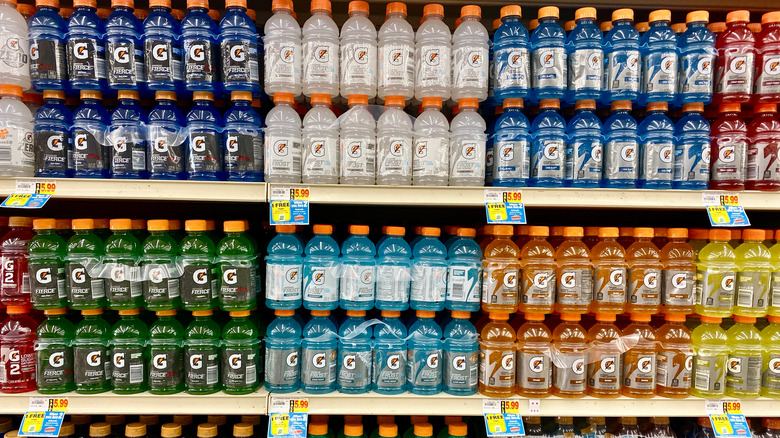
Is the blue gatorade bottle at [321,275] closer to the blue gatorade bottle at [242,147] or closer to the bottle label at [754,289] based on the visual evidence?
the blue gatorade bottle at [242,147]

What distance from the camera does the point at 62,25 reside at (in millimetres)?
1723

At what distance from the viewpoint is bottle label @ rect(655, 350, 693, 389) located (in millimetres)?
1738

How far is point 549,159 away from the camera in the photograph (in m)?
1.73

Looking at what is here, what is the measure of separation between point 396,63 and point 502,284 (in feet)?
3.30

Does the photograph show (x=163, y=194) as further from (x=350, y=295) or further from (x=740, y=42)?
(x=740, y=42)

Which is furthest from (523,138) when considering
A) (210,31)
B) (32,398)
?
(32,398)

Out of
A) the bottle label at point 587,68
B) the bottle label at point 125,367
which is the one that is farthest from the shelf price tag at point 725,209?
the bottle label at point 125,367

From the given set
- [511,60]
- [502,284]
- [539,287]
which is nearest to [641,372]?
[539,287]

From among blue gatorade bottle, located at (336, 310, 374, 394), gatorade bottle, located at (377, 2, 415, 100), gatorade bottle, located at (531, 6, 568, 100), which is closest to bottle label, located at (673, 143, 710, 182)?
gatorade bottle, located at (531, 6, 568, 100)

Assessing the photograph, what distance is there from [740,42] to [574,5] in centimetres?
69

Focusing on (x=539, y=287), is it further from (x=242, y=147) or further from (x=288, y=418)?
(x=242, y=147)

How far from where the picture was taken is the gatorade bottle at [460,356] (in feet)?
5.66

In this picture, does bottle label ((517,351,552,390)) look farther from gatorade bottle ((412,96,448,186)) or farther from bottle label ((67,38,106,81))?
bottle label ((67,38,106,81))

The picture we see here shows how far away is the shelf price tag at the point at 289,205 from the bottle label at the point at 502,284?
2.56 ft
